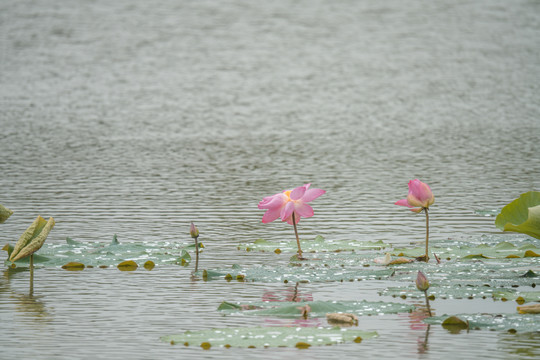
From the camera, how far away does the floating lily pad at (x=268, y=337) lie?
2.77 m

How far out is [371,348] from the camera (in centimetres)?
283

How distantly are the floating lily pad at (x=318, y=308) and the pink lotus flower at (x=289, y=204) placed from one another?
3.01ft

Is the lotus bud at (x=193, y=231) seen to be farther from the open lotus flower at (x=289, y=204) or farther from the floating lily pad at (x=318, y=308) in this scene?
the floating lily pad at (x=318, y=308)

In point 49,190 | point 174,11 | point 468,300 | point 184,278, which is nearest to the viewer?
point 468,300

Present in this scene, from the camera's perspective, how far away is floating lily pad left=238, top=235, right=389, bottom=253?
4.38 meters

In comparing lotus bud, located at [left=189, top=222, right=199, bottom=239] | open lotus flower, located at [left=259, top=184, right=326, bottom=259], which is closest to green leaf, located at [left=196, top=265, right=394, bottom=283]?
lotus bud, located at [left=189, top=222, right=199, bottom=239]

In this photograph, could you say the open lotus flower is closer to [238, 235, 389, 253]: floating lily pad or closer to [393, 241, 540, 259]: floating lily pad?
[238, 235, 389, 253]: floating lily pad

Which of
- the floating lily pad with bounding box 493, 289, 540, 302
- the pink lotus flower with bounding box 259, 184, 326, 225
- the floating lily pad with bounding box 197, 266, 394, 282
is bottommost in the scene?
the floating lily pad with bounding box 197, 266, 394, 282

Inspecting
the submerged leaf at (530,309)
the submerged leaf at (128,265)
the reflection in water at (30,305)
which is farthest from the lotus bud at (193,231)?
the submerged leaf at (530,309)

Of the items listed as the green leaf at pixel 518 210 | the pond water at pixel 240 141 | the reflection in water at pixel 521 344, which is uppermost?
the green leaf at pixel 518 210

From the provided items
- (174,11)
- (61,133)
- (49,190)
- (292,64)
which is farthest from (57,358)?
(174,11)

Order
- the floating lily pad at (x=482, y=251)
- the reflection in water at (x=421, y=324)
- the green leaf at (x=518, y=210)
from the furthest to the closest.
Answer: the floating lily pad at (x=482, y=251)
the green leaf at (x=518, y=210)
the reflection in water at (x=421, y=324)

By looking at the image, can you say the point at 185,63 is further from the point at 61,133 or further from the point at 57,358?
the point at 57,358

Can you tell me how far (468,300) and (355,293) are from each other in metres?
0.42
